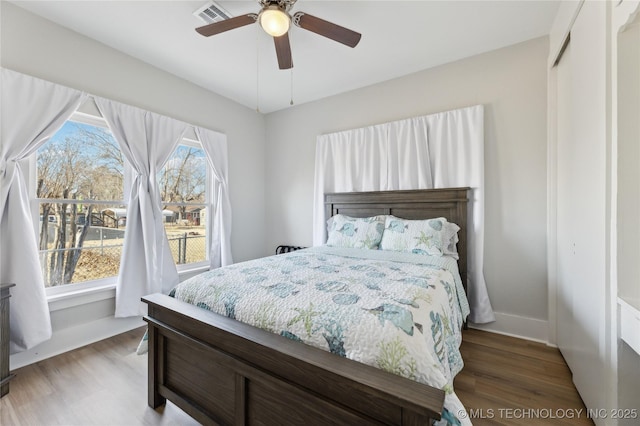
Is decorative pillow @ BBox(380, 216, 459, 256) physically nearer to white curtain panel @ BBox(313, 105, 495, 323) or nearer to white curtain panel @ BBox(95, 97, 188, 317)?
white curtain panel @ BBox(313, 105, 495, 323)

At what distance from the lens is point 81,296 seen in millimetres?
2312

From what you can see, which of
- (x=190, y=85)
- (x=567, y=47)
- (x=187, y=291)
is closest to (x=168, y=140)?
(x=190, y=85)

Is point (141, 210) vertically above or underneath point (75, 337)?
above

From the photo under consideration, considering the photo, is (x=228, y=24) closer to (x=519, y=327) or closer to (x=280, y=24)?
(x=280, y=24)

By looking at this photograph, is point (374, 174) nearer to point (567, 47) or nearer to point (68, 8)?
point (567, 47)

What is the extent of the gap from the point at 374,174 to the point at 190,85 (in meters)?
2.46

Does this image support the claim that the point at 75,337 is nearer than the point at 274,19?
No

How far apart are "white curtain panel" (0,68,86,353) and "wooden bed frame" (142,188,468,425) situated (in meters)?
1.14

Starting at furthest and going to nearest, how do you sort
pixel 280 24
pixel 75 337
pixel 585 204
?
pixel 75 337, pixel 280 24, pixel 585 204

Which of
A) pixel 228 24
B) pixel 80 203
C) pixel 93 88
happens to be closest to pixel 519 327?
pixel 228 24

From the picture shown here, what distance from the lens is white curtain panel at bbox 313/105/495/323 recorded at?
2.54 meters

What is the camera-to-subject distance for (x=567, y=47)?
1989 mm

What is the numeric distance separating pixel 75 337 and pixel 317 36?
3.37m

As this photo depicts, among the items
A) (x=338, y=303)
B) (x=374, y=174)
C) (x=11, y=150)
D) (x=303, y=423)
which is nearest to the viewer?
(x=303, y=423)
